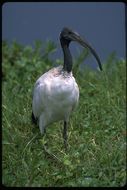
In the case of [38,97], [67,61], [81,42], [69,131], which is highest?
[81,42]

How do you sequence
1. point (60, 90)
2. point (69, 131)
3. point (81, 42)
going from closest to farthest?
point (60, 90) → point (81, 42) → point (69, 131)

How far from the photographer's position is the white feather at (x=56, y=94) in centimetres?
490

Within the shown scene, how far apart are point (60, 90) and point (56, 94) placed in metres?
0.04

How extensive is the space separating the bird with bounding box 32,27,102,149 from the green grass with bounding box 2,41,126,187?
242 millimetres

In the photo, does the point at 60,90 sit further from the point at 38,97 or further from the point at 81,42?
the point at 81,42

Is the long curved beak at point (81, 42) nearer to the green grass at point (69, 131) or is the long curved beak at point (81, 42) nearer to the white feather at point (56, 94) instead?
the white feather at point (56, 94)

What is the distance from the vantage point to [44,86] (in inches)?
194

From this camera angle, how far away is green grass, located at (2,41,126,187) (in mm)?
4645

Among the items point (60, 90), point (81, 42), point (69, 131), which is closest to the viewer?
point (60, 90)

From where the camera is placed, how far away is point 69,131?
551cm

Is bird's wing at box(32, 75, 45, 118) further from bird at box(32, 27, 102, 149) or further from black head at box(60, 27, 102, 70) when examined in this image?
black head at box(60, 27, 102, 70)

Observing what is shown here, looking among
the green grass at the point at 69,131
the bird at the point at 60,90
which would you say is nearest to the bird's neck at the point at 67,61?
the bird at the point at 60,90

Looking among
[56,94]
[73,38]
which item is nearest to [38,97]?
[56,94]

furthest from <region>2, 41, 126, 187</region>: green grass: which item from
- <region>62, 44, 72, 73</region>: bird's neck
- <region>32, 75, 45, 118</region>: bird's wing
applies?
<region>62, 44, 72, 73</region>: bird's neck
